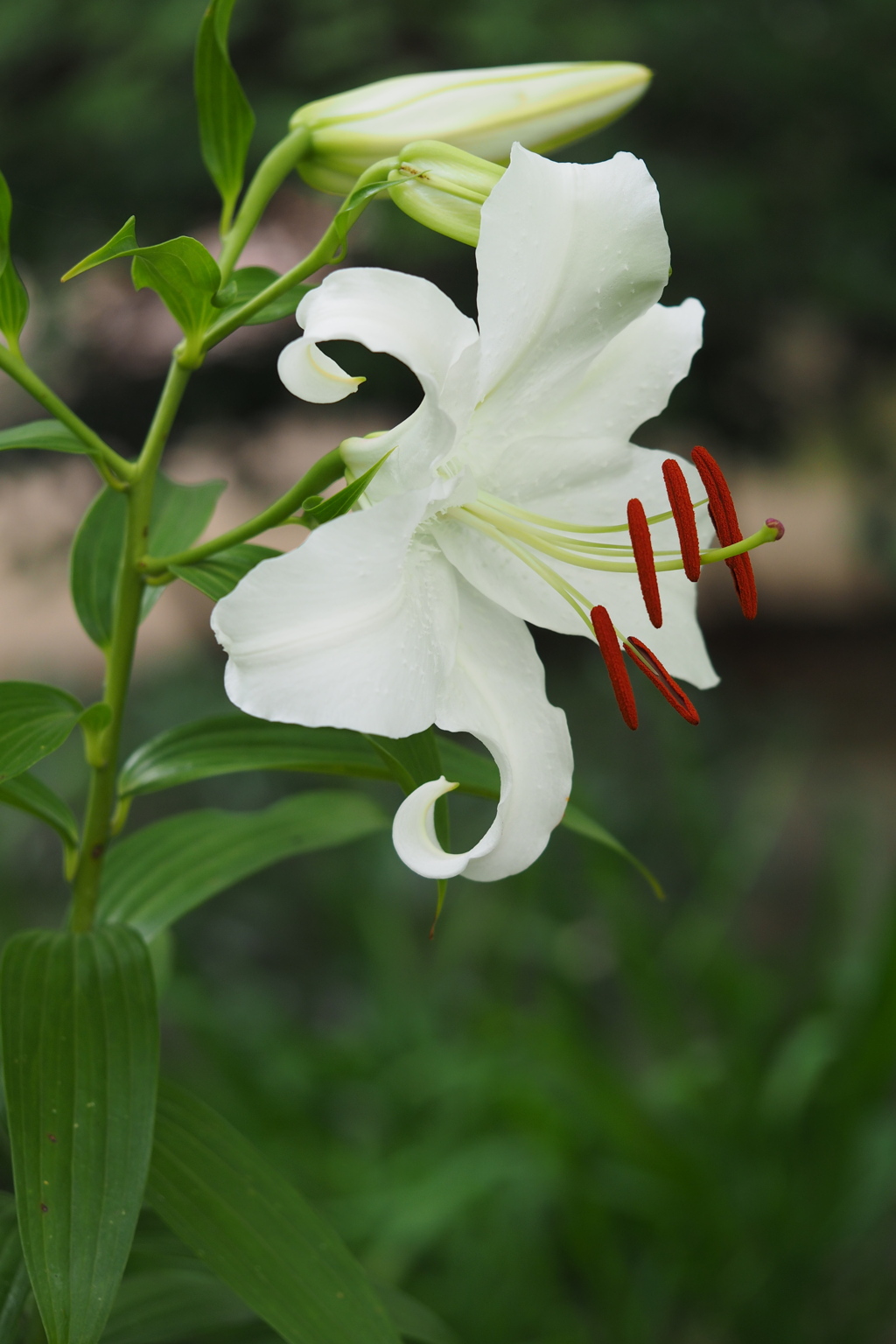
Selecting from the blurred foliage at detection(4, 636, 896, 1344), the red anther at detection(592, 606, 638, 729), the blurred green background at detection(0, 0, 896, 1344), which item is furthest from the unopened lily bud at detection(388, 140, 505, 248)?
the blurred foliage at detection(4, 636, 896, 1344)

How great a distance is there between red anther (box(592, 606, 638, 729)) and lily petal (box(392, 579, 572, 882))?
0.07ft

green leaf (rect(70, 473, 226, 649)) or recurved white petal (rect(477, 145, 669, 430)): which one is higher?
recurved white petal (rect(477, 145, 669, 430))

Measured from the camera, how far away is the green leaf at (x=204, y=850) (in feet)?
1.90

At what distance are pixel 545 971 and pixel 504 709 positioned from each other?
1005mm

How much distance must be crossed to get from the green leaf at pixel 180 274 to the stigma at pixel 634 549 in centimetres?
12

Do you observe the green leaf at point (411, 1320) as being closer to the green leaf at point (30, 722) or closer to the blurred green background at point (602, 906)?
the green leaf at point (30, 722)

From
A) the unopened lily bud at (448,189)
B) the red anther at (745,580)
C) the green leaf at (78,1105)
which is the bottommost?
the green leaf at (78,1105)

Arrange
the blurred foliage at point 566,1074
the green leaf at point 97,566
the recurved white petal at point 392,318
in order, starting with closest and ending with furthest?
1. the recurved white petal at point 392,318
2. the green leaf at point 97,566
3. the blurred foliage at point 566,1074

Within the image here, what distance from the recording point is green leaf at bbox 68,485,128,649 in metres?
0.54

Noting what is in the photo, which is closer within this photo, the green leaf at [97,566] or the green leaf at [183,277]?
the green leaf at [183,277]

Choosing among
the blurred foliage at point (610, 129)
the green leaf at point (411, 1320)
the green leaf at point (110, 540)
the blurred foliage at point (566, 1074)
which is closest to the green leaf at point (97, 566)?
the green leaf at point (110, 540)

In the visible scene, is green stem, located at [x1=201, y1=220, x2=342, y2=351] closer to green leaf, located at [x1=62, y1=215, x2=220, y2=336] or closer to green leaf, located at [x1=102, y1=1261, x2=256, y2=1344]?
green leaf, located at [x1=62, y1=215, x2=220, y2=336]

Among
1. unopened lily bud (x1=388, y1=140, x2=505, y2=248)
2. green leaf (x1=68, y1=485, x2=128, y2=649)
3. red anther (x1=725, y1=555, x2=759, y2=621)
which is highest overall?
unopened lily bud (x1=388, y1=140, x2=505, y2=248)

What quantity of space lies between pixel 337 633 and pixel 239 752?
166 millimetres
